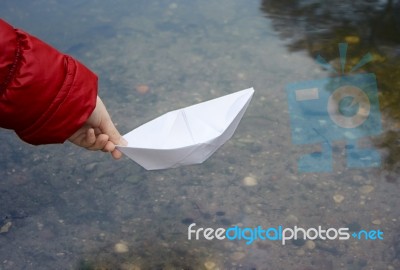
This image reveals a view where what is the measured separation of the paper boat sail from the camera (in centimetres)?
172

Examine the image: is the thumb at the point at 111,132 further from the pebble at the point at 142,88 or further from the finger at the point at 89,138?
the pebble at the point at 142,88

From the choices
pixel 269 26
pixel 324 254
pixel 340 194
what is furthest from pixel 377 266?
pixel 269 26

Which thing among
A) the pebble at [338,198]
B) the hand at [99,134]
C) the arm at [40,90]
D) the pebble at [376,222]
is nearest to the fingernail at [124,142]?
the hand at [99,134]

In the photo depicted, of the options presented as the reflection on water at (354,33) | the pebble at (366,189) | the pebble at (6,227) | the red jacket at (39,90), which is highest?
the red jacket at (39,90)

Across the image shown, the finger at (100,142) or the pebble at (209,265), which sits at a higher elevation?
the finger at (100,142)

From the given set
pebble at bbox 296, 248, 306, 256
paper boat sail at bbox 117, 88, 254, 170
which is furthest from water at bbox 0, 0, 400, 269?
paper boat sail at bbox 117, 88, 254, 170

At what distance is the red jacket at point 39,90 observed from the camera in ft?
5.03

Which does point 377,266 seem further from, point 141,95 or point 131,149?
point 141,95

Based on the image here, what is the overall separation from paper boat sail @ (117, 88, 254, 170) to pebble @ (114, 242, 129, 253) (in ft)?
→ 0.94

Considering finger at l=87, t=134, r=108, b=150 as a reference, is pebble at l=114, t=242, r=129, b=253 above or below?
below

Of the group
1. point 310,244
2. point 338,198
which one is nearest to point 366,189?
point 338,198

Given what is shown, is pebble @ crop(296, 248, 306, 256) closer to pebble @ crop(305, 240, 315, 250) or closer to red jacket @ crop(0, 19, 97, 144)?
pebble @ crop(305, 240, 315, 250)

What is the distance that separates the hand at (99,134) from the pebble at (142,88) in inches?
27.0

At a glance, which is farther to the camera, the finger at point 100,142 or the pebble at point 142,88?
the pebble at point 142,88
